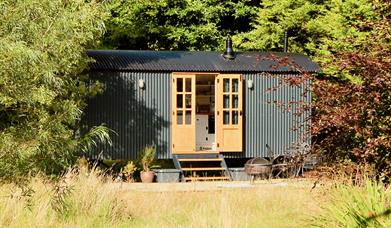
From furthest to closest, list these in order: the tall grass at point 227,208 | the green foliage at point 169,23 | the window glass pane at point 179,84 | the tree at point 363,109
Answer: the green foliage at point 169,23 < the window glass pane at point 179,84 < the tall grass at point 227,208 < the tree at point 363,109

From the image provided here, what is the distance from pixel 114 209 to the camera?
774cm

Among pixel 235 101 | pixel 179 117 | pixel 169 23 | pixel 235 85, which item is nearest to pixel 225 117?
pixel 235 101

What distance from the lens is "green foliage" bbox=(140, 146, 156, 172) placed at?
44.4ft

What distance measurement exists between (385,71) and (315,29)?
13793 millimetres

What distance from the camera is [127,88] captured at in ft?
46.1

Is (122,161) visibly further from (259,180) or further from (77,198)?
(77,198)

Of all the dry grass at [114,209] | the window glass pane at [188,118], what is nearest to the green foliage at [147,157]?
the window glass pane at [188,118]

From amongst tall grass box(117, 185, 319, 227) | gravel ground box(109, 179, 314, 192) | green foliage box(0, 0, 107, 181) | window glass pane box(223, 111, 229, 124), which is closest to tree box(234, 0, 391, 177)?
tall grass box(117, 185, 319, 227)

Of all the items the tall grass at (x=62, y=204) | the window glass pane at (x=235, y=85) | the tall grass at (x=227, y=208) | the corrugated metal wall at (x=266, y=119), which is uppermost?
the window glass pane at (x=235, y=85)

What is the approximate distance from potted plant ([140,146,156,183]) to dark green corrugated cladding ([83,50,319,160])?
265 mm

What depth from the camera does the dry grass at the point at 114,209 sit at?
690 centimetres

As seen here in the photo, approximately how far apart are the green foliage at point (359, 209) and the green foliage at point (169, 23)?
48.5 ft

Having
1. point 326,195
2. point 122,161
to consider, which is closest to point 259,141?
point 122,161

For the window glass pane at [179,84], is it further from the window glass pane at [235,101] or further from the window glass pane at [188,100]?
the window glass pane at [235,101]
